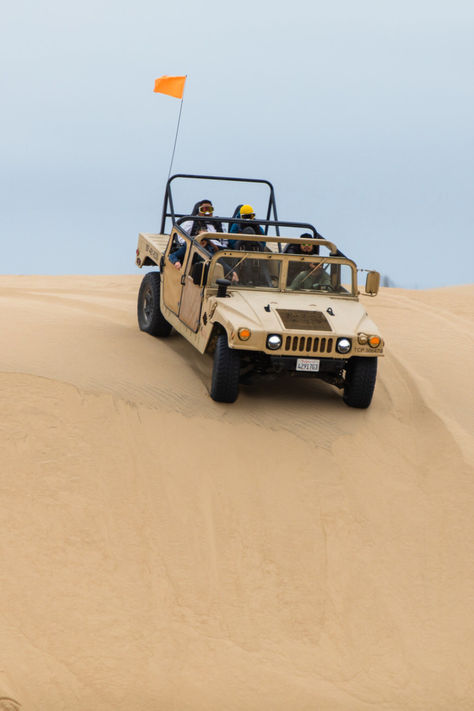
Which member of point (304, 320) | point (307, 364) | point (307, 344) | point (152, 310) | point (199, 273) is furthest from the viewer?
point (152, 310)

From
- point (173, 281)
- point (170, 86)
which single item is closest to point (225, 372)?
point (173, 281)

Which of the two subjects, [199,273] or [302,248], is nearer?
[199,273]

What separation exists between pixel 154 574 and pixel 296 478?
6.50ft

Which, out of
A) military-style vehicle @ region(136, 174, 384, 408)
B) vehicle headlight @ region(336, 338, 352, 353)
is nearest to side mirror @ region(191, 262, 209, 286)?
military-style vehicle @ region(136, 174, 384, 408)

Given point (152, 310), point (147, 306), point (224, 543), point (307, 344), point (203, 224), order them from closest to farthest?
point (224, 543), point (307, 344), point (203, 224), point (152, 310), point (147, 306)

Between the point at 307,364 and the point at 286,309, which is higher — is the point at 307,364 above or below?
below

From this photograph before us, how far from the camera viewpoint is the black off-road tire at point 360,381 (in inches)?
413

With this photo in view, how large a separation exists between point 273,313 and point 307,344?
0.58 meters

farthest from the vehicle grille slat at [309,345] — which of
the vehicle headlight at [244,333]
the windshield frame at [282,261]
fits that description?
the windshield frame at [282,261]

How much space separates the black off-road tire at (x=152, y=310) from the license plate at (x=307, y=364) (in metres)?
3.48

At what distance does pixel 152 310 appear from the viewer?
13.3 metres

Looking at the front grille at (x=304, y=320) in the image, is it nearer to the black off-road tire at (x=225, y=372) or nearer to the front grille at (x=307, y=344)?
the front grille at (x=307, y=344)

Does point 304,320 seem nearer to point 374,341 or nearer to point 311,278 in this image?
point 374,341

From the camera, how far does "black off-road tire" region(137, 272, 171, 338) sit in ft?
43.2
